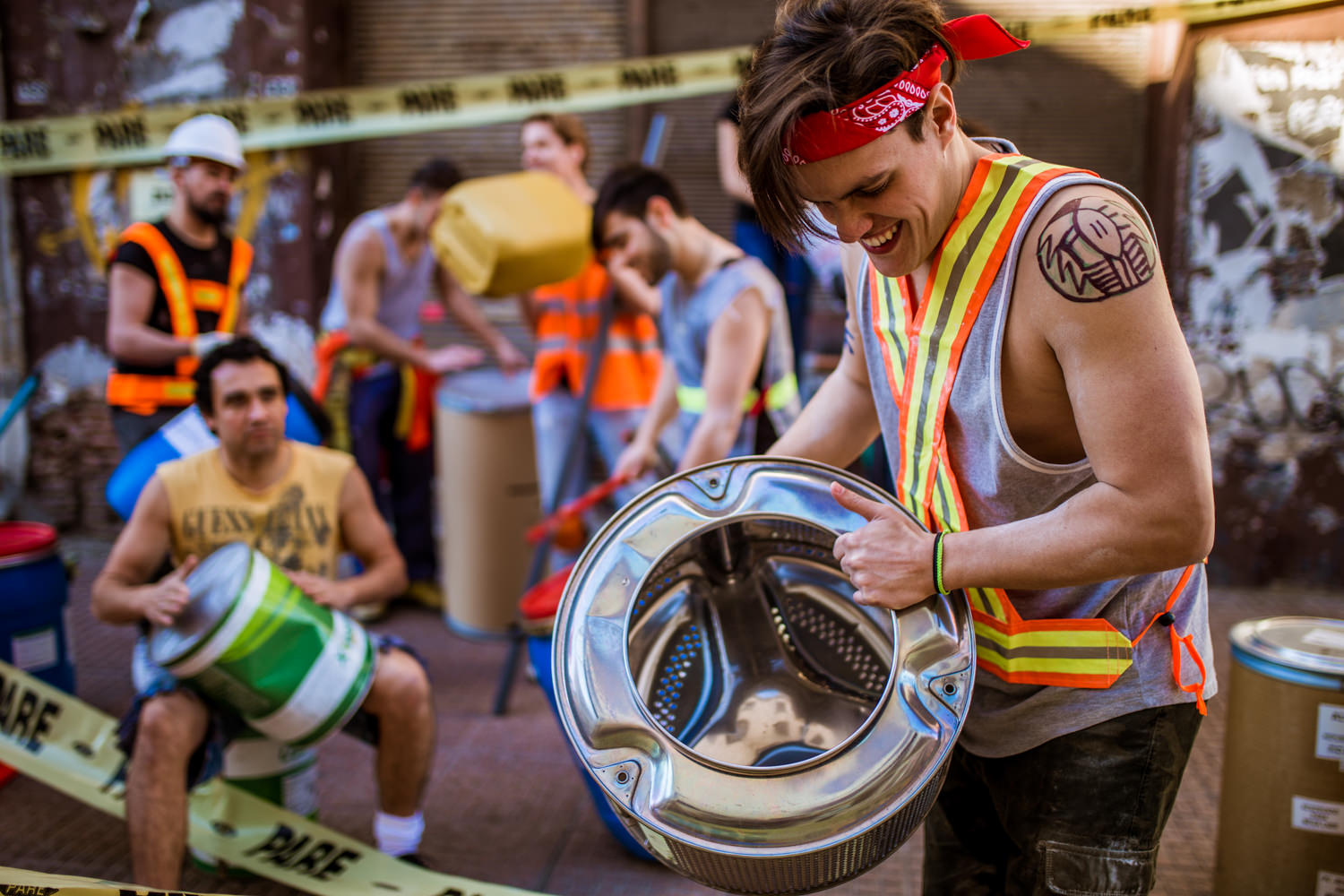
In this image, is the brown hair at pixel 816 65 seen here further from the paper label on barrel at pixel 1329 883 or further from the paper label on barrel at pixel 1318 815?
the paper label on barrel at pixel 1329 883

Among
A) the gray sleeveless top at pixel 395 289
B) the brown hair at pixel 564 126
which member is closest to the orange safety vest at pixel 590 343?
the brown hair at pixel 564 126

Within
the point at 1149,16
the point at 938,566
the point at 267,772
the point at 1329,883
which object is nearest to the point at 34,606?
the point at 267,772

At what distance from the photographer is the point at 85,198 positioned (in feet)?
18.5

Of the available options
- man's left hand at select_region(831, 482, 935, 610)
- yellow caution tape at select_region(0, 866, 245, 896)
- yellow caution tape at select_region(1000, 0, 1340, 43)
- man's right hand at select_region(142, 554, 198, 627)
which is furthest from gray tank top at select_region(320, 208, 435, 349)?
man's left hand at select_region(831, 482, 935, 610)

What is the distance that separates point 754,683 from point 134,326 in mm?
3147

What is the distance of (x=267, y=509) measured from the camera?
119 inches

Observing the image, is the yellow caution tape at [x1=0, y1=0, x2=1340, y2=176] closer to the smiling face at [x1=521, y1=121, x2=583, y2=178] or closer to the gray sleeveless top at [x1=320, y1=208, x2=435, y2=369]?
the gray sleeveless top at [x1=320, y1=208, x2=435, y2=369]

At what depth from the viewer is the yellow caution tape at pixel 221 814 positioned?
2732mm

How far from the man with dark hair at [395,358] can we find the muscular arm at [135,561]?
6.66 feet

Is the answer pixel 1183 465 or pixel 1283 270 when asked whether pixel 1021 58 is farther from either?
pixel 1183 465

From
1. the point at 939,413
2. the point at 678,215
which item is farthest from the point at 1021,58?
the point at 939,413

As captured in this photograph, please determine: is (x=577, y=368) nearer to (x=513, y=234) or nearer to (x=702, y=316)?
(x=513, y=234)

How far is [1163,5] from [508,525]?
12.8 feet

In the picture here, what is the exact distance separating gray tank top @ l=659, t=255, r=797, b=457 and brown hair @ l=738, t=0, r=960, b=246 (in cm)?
185
